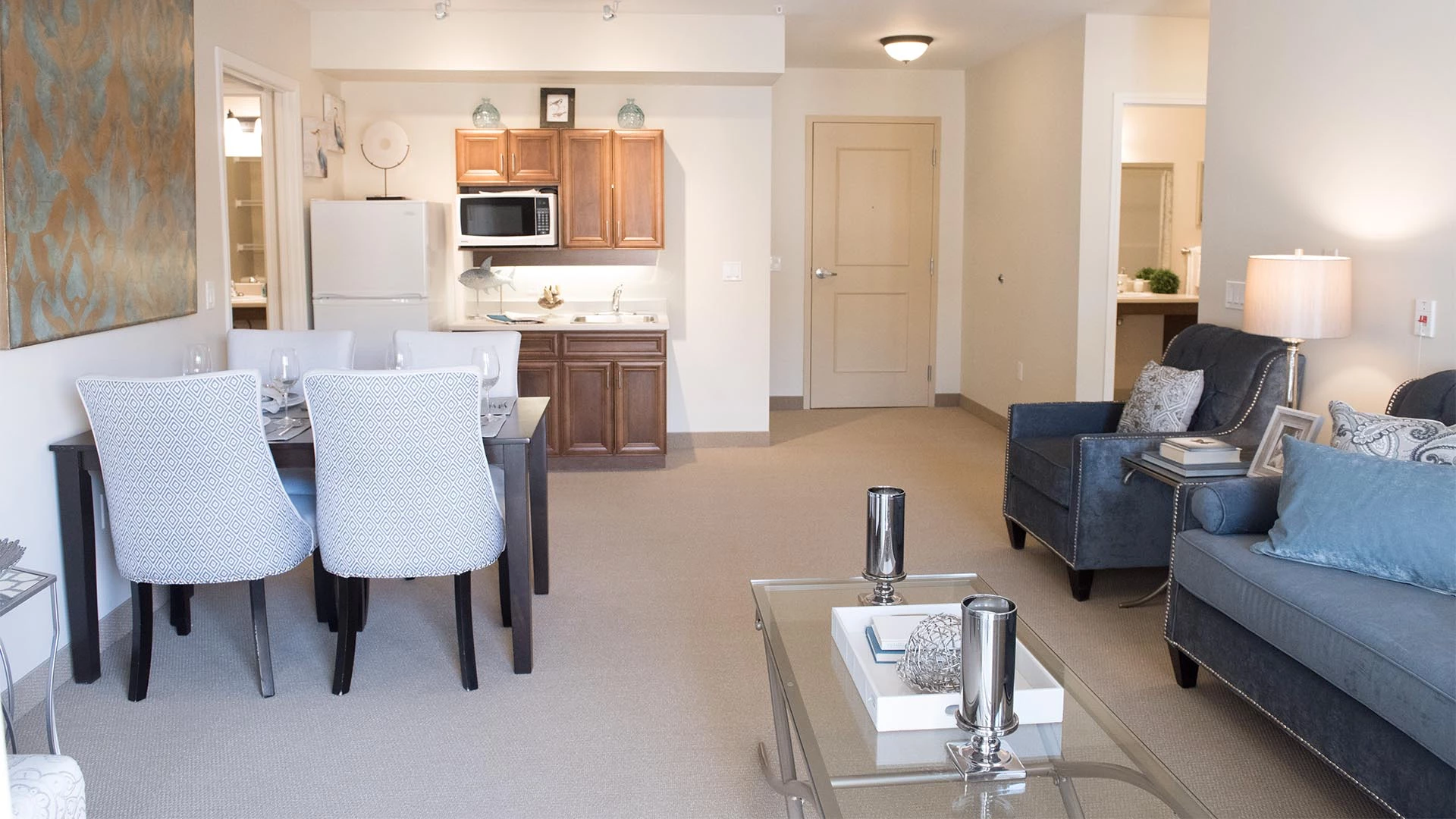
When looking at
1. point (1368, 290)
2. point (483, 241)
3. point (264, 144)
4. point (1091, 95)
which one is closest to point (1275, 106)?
point (1368, 290)

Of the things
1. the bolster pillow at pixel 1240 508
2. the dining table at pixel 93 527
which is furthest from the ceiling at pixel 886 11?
the bolster pillow at pixel 1240 508

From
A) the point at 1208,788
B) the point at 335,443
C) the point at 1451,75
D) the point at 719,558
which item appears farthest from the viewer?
the point at 719,558

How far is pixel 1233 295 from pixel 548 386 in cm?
343

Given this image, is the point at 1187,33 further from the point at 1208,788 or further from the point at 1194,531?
the point at 1208,788

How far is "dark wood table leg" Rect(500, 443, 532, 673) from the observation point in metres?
3.34

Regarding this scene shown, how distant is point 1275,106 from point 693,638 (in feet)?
9.44

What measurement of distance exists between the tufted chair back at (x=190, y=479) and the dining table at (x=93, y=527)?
0.70 ft

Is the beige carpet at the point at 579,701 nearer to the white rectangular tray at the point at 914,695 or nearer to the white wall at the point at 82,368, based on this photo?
the white wall at the point at 82,368

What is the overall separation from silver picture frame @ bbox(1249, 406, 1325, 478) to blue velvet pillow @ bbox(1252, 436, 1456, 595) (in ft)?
2.05

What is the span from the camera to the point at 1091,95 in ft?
20.4

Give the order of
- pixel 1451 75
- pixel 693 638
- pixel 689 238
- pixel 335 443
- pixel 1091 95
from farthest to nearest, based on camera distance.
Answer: pixel 689 238, pixel 1091 95, pixel 693 638, pixel 1451 75, pixel 335 443

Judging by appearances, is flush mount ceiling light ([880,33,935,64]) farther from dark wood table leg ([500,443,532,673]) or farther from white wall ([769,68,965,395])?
dark wood table leg ([500,443,532,673])

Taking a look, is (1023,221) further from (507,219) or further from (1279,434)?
(1279,434)

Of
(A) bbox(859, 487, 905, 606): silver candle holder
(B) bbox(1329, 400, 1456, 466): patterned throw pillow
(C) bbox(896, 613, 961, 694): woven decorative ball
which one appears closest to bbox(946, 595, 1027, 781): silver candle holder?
(C) bbox(896, 613, 961, 694): woven decorative ball
